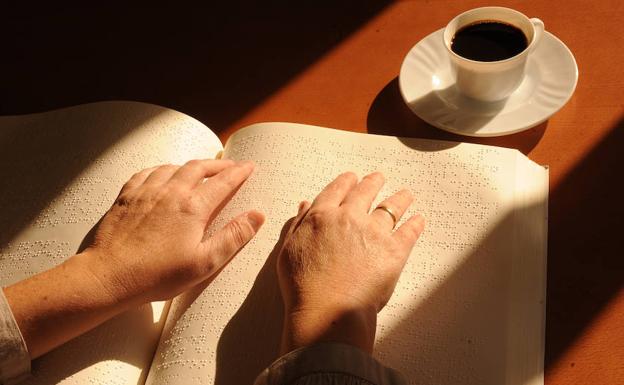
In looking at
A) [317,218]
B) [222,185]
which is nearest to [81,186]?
[222,185]

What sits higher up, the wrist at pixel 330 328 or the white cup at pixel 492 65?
the white cup at pixel 492 65

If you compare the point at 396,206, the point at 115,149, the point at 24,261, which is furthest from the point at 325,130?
the point at 24,261

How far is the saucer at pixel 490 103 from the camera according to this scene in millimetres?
774

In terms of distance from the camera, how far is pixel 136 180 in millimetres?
744

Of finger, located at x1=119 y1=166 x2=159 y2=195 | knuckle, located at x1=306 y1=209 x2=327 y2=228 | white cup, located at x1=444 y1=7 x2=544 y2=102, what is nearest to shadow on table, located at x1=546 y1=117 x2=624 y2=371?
white cup, located at x1=444 y1=7 x2=544 y2=102

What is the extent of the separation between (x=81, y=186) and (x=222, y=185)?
183 mm

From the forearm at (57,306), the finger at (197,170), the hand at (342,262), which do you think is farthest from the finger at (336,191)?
the forearm at (57,306)

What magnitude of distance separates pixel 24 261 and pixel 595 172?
655 mm

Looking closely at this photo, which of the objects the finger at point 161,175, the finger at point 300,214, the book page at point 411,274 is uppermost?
the finger at point 161,175

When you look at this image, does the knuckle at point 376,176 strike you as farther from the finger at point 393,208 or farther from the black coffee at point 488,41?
the black coffee at point 488,41

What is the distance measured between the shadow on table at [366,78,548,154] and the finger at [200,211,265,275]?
0.70ft

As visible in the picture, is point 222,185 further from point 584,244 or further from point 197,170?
point 584,244

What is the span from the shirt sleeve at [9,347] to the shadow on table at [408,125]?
18.3 inches

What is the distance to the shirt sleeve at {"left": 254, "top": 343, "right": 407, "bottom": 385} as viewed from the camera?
0.53 m
